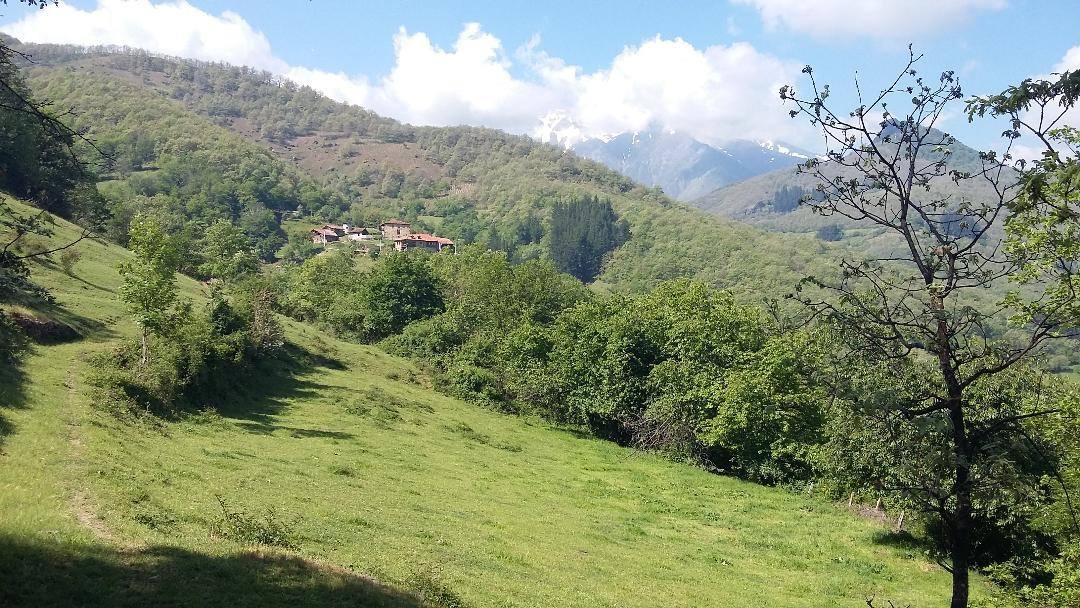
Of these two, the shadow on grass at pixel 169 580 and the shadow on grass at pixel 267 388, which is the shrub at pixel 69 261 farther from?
the shadow on grass at pixel 169 580

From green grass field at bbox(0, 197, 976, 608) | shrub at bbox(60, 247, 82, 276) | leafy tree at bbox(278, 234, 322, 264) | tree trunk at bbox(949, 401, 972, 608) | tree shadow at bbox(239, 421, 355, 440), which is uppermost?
leafy tree at bbox(278, 234, 322, 264)

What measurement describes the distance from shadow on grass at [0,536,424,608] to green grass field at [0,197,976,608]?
51 mm

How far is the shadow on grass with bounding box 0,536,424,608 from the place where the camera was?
44.1ft

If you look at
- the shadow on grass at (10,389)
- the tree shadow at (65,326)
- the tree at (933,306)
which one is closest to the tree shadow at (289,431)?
the shadow on grass at (10,389)

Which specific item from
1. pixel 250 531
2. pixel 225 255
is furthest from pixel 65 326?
pixel 225 255

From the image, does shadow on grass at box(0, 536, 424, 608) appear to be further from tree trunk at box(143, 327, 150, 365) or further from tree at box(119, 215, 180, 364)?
tree at box(119, 215, 180, 364)

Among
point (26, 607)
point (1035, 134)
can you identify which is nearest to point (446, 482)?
point (26, 607)

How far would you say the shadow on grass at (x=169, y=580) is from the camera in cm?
1345

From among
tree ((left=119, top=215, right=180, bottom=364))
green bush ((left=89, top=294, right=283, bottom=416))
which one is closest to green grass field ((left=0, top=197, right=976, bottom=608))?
green bush ((left=89, top=294, right=283, bottom=416))

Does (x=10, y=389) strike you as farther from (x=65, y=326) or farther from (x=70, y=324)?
(x=70, y=324)

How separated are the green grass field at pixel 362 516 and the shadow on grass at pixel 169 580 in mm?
51

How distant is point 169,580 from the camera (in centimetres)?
1471

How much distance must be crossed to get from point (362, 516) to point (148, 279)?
2170cm

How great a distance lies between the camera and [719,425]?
49250mm
